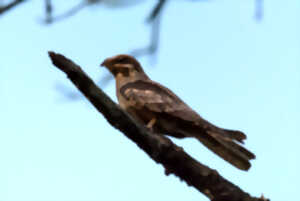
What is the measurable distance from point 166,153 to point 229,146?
2.37 ft

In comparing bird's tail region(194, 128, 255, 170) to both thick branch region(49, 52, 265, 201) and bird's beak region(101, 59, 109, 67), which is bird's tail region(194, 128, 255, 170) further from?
bird's beak region(101, 59, 109, 67)

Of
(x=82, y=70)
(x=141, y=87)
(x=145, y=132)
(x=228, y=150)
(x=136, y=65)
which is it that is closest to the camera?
(x=82, y=70)

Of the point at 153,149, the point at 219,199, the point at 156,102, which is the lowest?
the point at 219,199

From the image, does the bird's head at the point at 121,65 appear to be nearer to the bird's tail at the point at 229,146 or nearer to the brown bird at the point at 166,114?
the brown bird at the point at 166,114

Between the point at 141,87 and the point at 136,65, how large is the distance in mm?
595

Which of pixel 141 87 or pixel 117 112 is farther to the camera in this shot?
pixel 141 87

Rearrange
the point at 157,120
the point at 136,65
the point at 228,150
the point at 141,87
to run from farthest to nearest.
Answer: the point at 136,65
the point at 141,87
the point at 157,120
the point at 228,150

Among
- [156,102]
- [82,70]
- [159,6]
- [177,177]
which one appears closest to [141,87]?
[156,102]

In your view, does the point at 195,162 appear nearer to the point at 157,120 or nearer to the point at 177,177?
the point at 177,177

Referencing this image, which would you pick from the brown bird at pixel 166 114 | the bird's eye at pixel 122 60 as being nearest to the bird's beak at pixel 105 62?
the brown bird at pixel 166 114

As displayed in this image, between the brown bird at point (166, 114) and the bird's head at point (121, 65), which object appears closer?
the brown bird at point (166, 114)

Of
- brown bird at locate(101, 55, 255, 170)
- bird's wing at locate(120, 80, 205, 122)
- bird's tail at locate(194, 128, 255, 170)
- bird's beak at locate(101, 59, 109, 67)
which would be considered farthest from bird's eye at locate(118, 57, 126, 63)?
bird's tail at locate(194, 128, 255, 170)

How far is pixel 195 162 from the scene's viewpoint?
5316mm

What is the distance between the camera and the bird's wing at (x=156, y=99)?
608 cm
